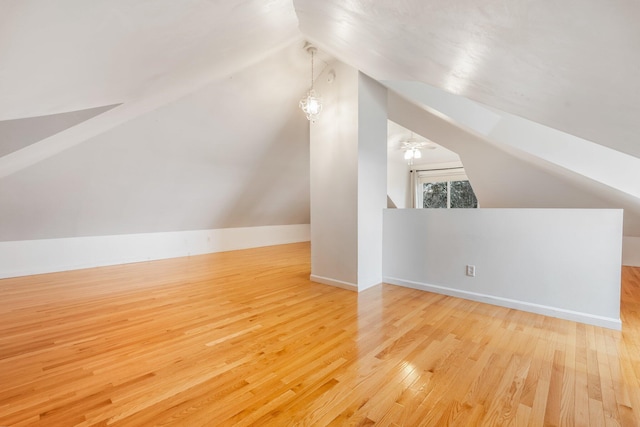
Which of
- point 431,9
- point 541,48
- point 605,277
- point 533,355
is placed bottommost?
point 533,355

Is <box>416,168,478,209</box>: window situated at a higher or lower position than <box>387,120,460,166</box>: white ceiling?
lower

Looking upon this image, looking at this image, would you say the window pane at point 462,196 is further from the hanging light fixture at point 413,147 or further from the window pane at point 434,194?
the hanging light fixture at point 413,147

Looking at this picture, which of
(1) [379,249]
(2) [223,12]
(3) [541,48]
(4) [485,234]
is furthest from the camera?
(1) [379,249]

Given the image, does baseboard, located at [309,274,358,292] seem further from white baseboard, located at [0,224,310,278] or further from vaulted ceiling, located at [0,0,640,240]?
white baseboard, located at [0,224,310,278]

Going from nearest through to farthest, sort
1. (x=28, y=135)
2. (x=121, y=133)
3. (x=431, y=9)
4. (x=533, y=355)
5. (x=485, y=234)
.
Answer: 1. (x=431, y=9)
2. (x=533, y=355)
3. (x=28, y=135)
4. (x=485, y=234)
5. (x=121, y=133)

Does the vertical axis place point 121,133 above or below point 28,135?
above

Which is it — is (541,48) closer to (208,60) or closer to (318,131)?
(208,60)

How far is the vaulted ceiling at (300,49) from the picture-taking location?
3.07 ft

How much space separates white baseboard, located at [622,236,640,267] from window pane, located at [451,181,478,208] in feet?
11.7

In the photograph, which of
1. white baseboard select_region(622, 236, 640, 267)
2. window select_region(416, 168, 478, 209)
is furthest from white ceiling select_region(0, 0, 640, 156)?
window select_region(416, 168, 478, 209)

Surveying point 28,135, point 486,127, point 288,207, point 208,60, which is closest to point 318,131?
point 208,60

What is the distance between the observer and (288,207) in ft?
23.7

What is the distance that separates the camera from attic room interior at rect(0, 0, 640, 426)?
4.27 feet

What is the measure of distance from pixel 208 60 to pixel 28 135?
1.60 metres
